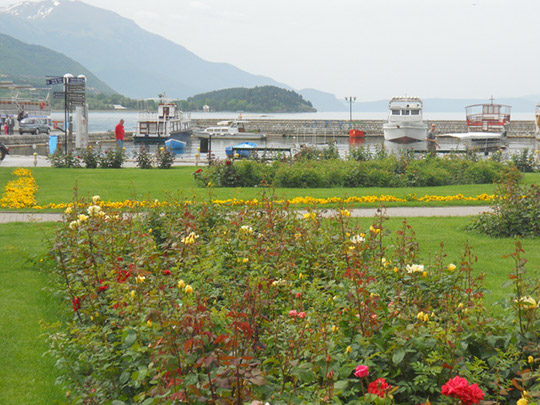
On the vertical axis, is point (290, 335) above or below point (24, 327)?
above

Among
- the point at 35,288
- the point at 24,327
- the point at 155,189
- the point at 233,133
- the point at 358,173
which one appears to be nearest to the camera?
the point at 24,327

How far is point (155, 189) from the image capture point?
48.6ft

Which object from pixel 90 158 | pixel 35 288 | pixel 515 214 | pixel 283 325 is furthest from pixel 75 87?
pixel 283 325

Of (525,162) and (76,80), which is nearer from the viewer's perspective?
(525,162)

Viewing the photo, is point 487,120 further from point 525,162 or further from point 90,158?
point 90,158

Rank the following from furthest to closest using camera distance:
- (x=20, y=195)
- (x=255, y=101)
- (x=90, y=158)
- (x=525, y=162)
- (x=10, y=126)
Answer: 1. (x=255, y=101)
2. (x=10, y=126)
3. (x=90, y=158)
4. (x=525, y=162)
5. (x=20, y=195)

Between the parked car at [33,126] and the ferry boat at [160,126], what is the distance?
27.9 feet

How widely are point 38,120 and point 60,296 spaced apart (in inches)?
2211

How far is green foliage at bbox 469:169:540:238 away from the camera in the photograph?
29.4 feet

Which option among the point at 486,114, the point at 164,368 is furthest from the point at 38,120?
the point at 164,368

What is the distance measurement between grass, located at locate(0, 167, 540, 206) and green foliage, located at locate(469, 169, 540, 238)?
10.5 feet

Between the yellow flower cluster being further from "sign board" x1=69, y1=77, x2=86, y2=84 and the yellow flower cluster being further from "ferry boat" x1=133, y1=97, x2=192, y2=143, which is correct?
"ferry boat" x1=133, y1=97, x2=192, y2=143

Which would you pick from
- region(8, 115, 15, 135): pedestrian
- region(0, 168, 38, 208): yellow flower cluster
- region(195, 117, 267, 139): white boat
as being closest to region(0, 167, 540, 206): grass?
region(0, 168, 38, 208): yellow flower cluster

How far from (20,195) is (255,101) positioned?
14787cm
